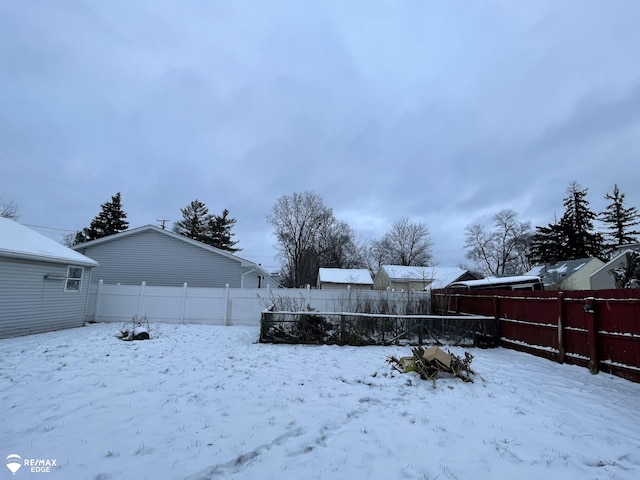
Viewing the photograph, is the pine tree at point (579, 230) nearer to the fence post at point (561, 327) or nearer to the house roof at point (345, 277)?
the house roof at point (345, 277)

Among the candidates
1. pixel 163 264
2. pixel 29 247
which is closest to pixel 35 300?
pixel 29 247

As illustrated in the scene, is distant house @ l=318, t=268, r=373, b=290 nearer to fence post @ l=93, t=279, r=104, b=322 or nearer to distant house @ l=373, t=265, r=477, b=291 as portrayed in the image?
distant house @ l=373, t=265, r=477, b=291

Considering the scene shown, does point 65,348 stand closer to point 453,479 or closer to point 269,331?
point 269,331

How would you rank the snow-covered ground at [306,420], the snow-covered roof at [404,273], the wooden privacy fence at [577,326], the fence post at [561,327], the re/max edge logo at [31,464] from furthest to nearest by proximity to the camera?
the snow-covered roof at [404,273], the fence post at [561,327], the wooden privacy fence at [577,326], the snow-covered ground at [306,420], the re/max edge logo at [31,464]

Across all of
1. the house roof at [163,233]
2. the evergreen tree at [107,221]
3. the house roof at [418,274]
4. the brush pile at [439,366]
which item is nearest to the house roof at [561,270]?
the house roof at [418,274]

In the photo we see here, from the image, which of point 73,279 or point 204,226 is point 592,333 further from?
point 204,226

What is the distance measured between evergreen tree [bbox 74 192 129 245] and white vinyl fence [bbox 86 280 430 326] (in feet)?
95.1

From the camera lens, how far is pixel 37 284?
10586 mm

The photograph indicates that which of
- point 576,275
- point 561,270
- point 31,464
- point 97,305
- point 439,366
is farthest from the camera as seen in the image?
point 561,270

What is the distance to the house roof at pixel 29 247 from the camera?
963cm

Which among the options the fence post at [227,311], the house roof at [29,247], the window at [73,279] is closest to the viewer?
the house roof at [29,247]

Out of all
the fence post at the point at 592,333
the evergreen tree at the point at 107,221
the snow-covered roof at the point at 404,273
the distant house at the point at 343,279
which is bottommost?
the fence post at the point at 592,333

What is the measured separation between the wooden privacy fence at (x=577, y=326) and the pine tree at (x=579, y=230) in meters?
38.2

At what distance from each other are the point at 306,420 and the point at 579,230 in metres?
47.2
